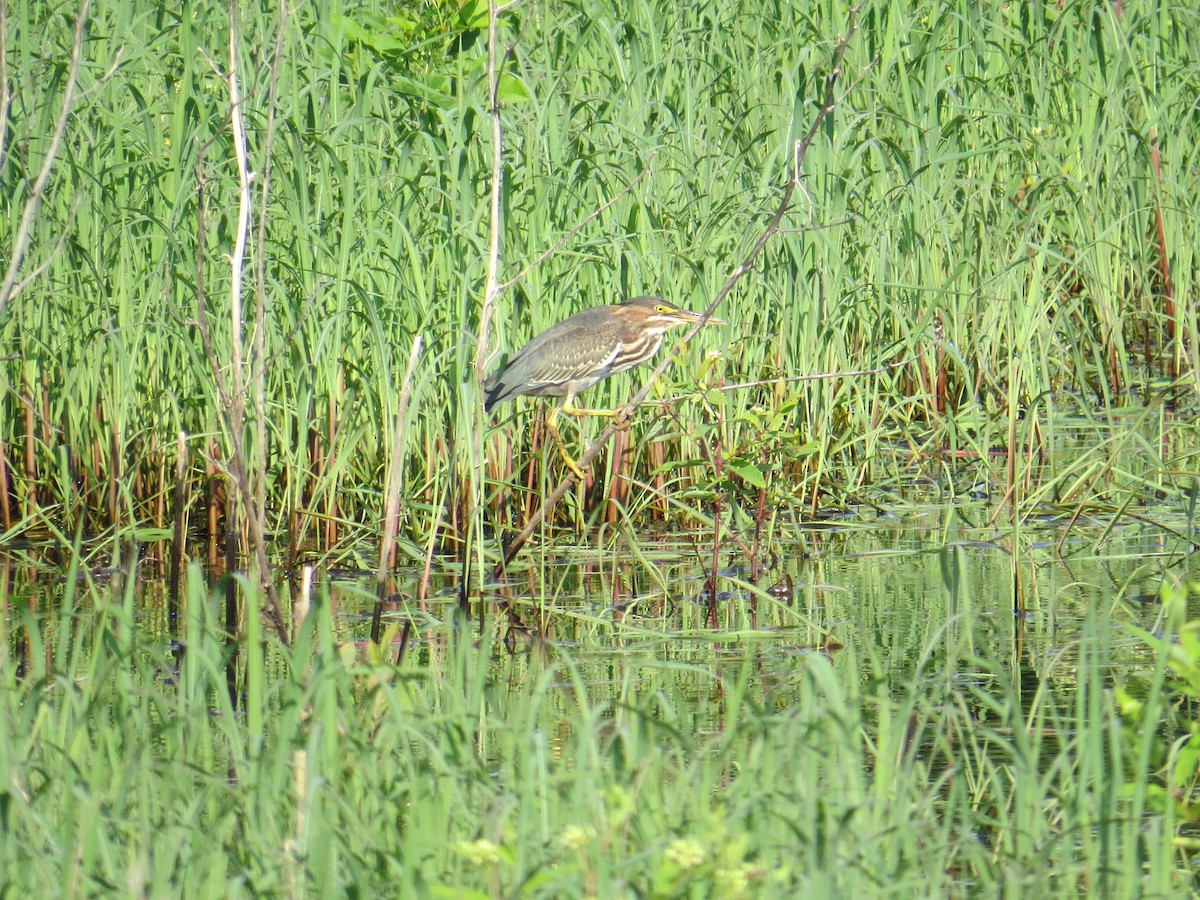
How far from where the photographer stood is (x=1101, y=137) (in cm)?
745

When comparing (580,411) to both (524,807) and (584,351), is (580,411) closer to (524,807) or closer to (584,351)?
(584,351)

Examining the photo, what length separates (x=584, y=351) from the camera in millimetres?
5539

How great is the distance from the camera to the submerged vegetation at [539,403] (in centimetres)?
297

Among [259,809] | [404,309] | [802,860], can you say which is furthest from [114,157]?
[802,860]

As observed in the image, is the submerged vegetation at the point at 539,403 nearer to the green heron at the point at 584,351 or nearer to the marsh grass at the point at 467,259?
the marsh grass at the point at 467,259

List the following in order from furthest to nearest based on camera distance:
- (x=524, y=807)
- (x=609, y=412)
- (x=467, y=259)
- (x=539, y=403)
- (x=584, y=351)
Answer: (x=539, y=403), (x=467, y=259), (x=584, y=351), (x=609, y=412), (x=524, y=807)

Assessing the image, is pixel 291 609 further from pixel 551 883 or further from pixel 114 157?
pixel 551 883

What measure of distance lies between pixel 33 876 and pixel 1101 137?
617cm

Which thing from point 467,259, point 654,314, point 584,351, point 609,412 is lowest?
point 609,412

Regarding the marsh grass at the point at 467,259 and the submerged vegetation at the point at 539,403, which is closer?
the submerged vegetation at the point at 539,403

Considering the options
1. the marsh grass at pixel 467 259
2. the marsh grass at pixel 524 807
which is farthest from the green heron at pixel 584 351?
the marsh grass at pixel 524 807

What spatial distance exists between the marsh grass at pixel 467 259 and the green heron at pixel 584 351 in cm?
13

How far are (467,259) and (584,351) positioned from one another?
1.70 feet

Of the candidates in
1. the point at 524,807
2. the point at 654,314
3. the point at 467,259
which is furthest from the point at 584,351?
the point at 524,807
